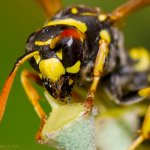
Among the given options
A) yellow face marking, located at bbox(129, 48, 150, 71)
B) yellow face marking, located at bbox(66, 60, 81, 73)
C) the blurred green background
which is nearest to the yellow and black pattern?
yellow face marking, located at bbox(66, 60, 81, 73)

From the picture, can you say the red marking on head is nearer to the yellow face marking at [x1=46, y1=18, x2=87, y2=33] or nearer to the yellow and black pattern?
the yellow and black pattern

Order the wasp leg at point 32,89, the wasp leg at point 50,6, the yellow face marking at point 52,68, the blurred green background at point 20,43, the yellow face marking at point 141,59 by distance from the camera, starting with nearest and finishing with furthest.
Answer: the yellow face marking at point 52,68 < the wasp leg at point 32,89 < the blurred green background at point 20,43 < the wasp leg at point 50,6 < the yellow face marking at point 141,59

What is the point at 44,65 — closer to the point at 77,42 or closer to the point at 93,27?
the point at 77,42

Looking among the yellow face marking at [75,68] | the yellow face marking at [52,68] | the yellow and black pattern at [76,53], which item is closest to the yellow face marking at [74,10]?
the yellow and black pattern at [76,53]

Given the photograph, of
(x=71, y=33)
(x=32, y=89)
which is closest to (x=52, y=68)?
(x=71, y=33)

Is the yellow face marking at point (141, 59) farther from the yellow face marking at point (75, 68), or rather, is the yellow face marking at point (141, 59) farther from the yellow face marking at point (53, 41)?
the yellow face marking at point (53, 41)
